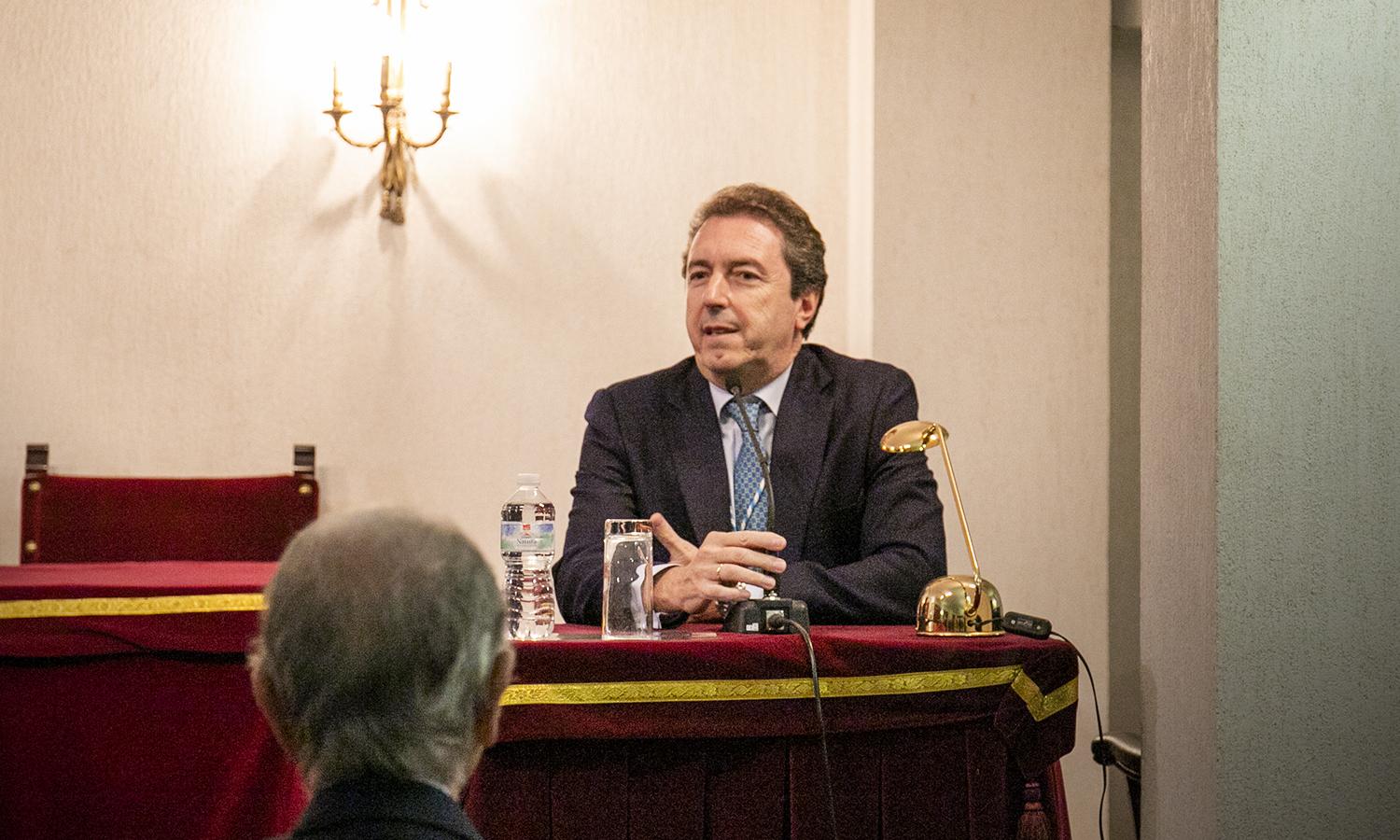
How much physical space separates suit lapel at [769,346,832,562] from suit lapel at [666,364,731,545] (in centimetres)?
11

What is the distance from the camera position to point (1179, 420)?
2195mm

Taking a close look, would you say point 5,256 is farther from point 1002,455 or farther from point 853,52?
point 1002,455

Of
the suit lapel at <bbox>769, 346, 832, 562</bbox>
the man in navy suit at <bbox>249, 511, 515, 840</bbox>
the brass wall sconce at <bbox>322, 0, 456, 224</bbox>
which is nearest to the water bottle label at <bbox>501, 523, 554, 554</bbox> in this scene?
the suit lapel at <bbox>769, 346, 832, 562</bbox>

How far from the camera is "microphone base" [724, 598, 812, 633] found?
220 centimetres

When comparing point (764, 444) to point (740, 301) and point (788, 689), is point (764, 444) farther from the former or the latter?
point (788, 689)

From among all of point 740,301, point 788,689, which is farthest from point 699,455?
point 788,689

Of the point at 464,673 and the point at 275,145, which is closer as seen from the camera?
the point at 464,673

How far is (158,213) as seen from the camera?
4262 millimetres

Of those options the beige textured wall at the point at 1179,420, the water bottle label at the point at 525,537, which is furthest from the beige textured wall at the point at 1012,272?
the water bottle label at the point at 525,537

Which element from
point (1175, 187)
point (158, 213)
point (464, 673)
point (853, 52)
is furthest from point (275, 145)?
point (464, 673)

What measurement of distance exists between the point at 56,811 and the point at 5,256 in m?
A: 2.28

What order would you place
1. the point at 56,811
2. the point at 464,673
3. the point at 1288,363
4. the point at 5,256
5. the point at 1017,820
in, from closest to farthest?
the point at 464,673
the point at 1288,363
the point at 1017,820
the point at 56,811
the point at 5,256

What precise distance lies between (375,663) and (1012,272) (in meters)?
3.51

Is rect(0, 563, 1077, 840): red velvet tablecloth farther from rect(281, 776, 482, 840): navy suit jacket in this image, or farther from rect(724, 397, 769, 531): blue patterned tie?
rect(281, 776, 482, 840): navy suit jacket
